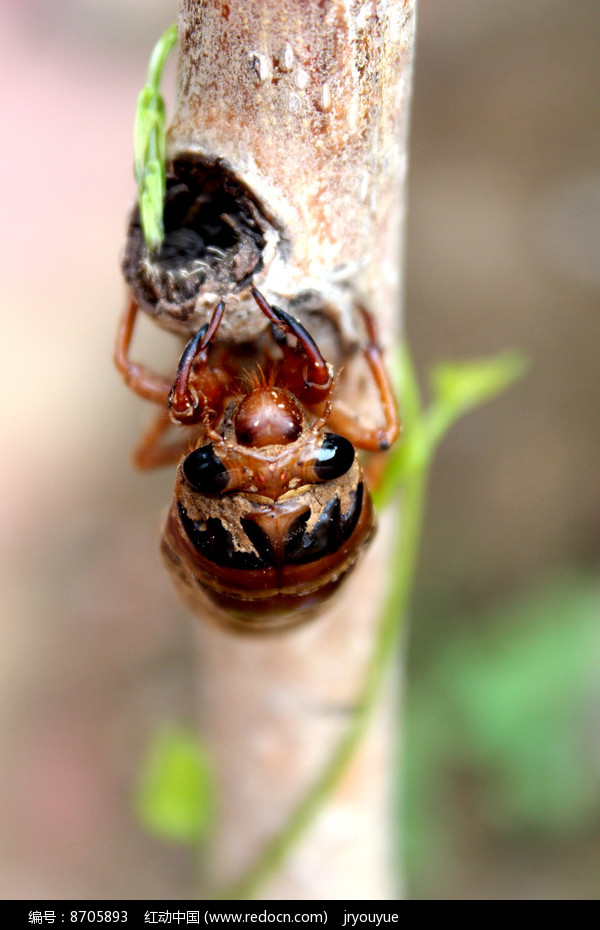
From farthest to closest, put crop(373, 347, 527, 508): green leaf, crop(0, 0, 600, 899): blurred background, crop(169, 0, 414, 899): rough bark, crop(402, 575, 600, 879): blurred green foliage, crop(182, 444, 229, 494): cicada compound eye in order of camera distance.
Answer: crop(0, 0, 600, 899): blurred background
crop(402, 575, 600, 879): blurred green foliage
crop(373, 347, 527, 508): green leaf
crop(182, 444, 229, 494): cicada compound eye
crop(169, 0, 414, 899): rough bark

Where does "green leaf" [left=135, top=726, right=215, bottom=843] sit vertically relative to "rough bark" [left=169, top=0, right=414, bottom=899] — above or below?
below

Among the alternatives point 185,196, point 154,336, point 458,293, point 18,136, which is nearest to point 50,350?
point 154,336

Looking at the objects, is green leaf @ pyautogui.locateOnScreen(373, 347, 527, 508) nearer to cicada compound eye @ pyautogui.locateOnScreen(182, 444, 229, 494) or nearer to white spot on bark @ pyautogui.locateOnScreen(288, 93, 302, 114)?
cicada compound eye @ pyautogui.locateOnScreen(182, 444, 229, 494)

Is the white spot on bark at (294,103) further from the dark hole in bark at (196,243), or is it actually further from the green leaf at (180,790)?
the green leaf at (180,790)

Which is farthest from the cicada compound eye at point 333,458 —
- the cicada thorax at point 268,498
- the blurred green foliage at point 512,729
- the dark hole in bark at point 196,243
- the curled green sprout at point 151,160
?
the blurred green foliage at point 512,729

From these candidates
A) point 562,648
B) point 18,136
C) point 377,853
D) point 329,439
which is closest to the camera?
point 329,439

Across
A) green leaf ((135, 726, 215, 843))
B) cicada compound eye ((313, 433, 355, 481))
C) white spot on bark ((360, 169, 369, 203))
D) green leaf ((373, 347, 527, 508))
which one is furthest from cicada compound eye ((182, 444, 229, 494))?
green leaf ((135, 726, 215, 843))

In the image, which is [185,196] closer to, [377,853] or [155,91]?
[155,91]
